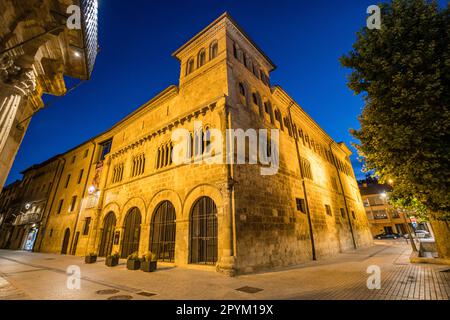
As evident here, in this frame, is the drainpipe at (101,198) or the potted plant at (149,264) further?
the drainpipe at (101,198)

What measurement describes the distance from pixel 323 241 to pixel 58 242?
2436 cm

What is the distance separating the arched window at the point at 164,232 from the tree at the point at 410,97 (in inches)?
403

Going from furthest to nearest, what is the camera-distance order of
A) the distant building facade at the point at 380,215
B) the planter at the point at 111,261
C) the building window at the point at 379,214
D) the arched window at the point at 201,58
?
the building window at the point at 379,214 → the distant building facade at the point at 380,215 → the arched window at the point at 201,58 → the planter at the point at 111,261

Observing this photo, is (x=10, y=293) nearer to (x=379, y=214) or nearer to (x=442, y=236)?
(x=442, y=236)

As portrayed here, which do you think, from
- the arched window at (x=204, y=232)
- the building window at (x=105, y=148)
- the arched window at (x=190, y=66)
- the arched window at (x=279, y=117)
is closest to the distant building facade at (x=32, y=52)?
the arched window at (x=204, y=232)

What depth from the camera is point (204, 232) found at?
9.38 m

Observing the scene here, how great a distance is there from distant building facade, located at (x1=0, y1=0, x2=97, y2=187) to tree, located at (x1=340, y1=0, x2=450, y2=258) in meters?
10.3

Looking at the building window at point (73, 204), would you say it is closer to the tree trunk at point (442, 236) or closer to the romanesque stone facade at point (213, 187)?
the romanesque stone facade at point (213, 187)

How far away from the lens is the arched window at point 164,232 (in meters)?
10.5

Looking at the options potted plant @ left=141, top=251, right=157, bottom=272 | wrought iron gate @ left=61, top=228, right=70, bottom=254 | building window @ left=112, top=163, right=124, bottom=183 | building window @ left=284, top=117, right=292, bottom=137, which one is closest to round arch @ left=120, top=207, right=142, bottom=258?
building window @ left=112, top=163, right=124, bottom=183

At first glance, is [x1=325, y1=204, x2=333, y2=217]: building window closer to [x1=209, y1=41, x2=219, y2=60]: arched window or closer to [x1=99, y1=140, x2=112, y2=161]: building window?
[x1=209, y1=41, x2=219, y2=60]: arched window

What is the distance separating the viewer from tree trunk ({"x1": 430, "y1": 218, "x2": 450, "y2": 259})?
25.4 feet
